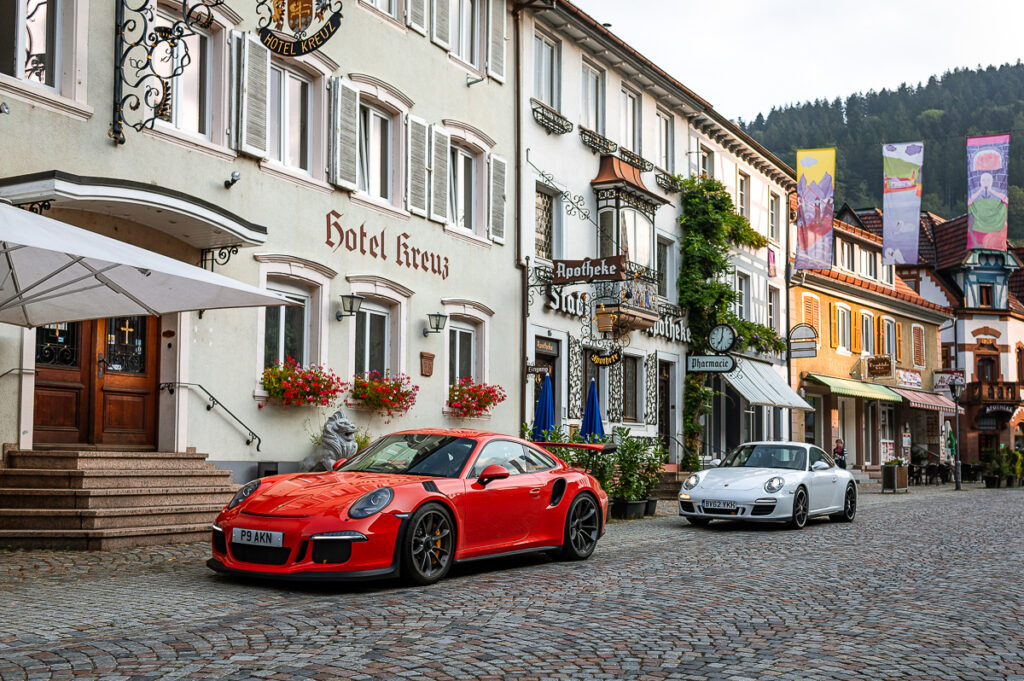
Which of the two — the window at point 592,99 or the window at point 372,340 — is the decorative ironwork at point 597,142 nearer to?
the window at point 592,99

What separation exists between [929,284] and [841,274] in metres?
23.4

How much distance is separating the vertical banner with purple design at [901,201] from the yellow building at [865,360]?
407cm

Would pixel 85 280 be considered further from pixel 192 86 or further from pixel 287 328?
pixel 287 328

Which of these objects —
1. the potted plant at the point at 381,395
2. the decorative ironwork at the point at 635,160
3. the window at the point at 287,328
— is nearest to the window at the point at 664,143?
the decorative ironwork at the point at 635,160


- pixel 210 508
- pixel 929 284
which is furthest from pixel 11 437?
pixel 929 284

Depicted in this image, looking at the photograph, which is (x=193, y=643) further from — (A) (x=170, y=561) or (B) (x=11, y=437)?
(B) (x=11, y=437)

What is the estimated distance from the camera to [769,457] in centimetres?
1838

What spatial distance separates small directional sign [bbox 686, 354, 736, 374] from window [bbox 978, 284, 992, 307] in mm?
39266

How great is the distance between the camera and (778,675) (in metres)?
6.38

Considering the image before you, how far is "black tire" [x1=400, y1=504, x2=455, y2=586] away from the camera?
9641mm

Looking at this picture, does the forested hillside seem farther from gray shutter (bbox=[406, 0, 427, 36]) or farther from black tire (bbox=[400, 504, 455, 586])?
black tire (bbox=[400, 504, 455, 586])

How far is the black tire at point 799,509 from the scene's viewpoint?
1738 cm

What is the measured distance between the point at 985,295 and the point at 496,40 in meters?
49.2

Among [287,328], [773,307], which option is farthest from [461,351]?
[773,307]
